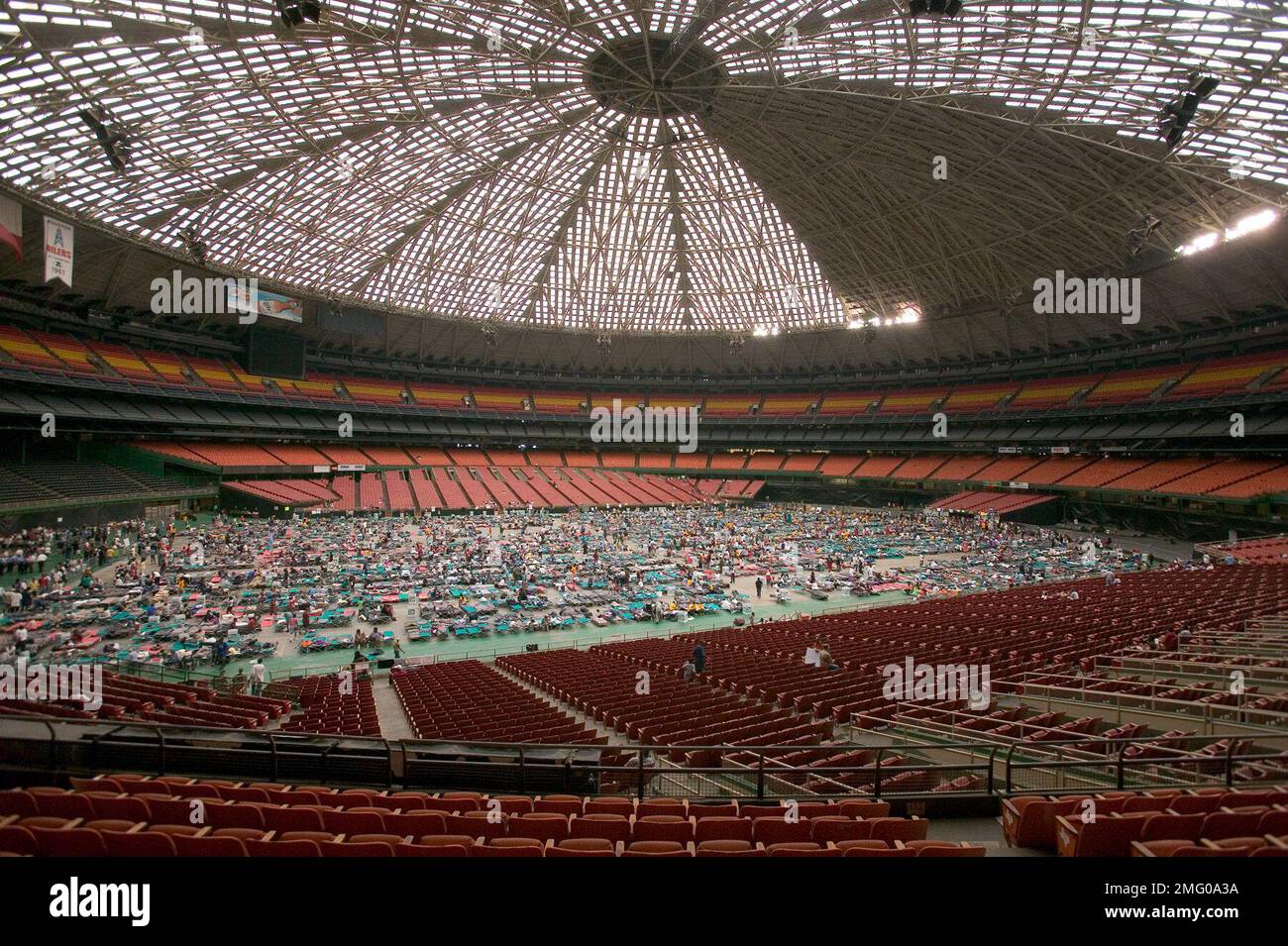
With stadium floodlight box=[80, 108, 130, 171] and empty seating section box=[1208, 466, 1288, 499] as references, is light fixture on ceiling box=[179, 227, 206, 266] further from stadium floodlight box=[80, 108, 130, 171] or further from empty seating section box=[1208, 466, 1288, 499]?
empty seating section box=[1208, 466, 1288, 499]

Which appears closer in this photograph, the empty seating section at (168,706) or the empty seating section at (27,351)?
the empty seating section at (168,706)

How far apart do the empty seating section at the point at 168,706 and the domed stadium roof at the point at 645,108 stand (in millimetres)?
20475

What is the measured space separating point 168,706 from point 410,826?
1156 cm

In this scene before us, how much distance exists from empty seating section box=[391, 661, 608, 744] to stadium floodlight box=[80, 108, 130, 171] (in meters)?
27.3

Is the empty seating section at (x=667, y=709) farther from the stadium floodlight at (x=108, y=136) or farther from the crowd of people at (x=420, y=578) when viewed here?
the stadium floodlight at (x=108, y=136)

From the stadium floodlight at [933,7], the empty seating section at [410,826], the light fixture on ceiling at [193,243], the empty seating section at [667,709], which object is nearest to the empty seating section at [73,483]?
the light fixture on ceiling at [193,243]

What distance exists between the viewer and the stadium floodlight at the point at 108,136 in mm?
27172

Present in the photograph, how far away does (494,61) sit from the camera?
32.7m

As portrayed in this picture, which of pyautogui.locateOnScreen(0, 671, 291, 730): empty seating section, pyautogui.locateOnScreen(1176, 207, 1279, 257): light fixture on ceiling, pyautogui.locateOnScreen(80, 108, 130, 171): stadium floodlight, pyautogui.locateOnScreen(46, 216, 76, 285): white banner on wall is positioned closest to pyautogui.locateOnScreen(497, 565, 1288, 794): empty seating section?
pyautogui.locateOnScreen(0, 671, 291, 730): empty seating section

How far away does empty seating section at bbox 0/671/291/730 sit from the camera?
12.2 m

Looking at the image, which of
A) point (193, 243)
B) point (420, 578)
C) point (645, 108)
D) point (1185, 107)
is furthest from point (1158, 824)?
point (193, 243)

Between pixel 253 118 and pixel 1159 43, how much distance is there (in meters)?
41.5

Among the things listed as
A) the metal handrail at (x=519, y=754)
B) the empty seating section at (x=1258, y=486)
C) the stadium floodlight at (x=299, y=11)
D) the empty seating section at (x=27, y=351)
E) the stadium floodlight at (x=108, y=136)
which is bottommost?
the metal handrail at (x=519, y=754)
